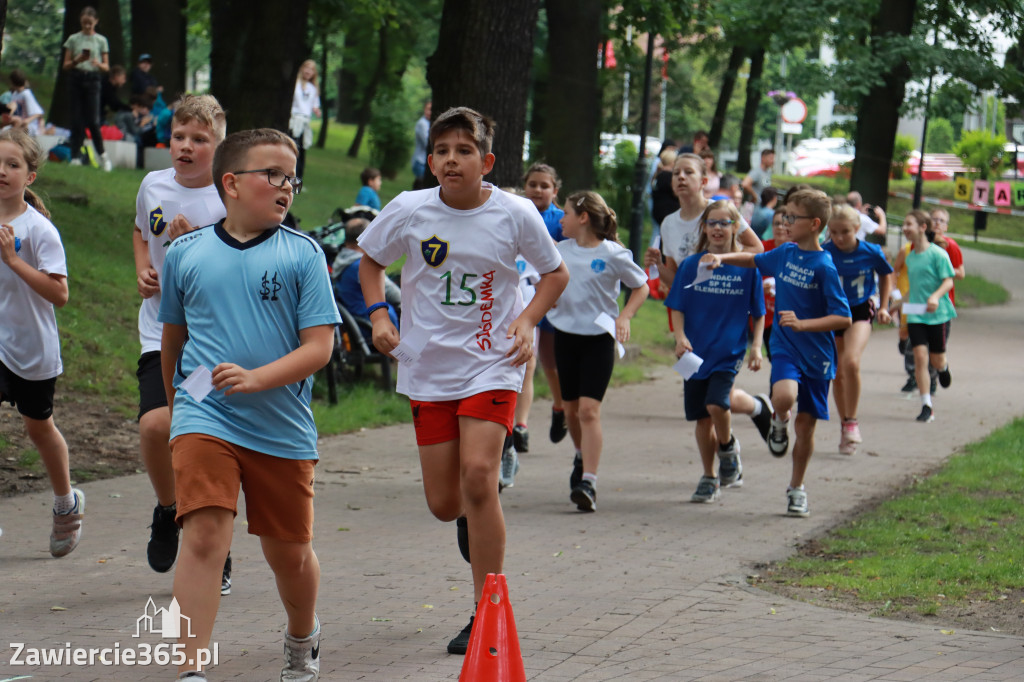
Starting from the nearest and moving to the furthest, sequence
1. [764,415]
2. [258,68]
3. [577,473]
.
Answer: [577,473], [764,415], [258,68]

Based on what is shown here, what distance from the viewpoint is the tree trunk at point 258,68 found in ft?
55.6

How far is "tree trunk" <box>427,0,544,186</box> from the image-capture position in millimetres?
12977

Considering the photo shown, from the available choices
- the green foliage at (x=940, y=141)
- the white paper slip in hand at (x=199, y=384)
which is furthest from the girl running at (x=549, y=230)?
the green foliage at (x=940, y=141)

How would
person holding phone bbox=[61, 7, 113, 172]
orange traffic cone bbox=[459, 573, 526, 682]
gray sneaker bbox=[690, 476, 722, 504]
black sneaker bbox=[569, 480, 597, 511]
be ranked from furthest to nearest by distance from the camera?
person holding phone bbox=[61, 7, 113, 172]
gray sneaker bbox=[690, 476, 722, 504]
black sneaker bbox=[569, 480, 597, 511]
orange traffic cone bbox=[459, 573, 526, 682]

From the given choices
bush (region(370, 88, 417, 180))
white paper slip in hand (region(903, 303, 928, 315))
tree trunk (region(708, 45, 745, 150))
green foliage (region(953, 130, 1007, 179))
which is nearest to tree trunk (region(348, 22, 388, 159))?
bush (region(370, 88, 417, 180))

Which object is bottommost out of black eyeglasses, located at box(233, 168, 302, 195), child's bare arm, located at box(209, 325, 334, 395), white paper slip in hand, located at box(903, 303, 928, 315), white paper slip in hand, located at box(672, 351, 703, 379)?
white paper slip in hand, located at box(903, 303, 928, 315)

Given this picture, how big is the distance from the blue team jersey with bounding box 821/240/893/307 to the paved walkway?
1.42 metres

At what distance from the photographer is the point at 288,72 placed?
1723cm

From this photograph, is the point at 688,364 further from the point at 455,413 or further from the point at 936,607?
the point at 455,413

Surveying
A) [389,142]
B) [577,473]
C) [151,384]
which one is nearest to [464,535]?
[151,384]

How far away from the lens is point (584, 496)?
8.44 m

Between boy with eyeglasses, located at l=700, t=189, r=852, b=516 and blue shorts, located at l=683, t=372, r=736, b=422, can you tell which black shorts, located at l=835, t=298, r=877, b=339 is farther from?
blue shorts, located at l=683, t=372, r=736, b=422

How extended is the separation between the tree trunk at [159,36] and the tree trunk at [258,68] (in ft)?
33.2

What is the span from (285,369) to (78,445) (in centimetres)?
593
